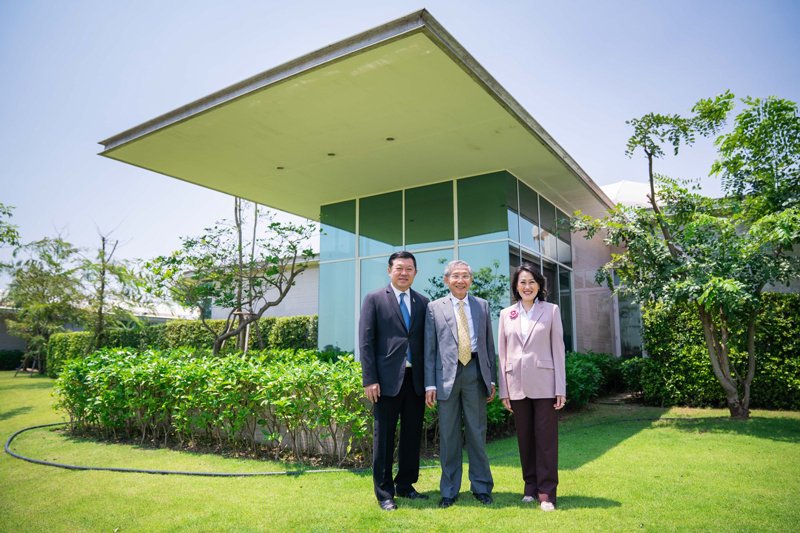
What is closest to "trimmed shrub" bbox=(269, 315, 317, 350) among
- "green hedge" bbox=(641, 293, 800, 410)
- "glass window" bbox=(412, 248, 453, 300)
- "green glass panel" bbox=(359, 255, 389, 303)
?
"green glass panel" bbox=(359, 255, 389, 303)

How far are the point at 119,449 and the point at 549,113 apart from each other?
8.00 metres

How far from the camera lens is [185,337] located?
60.1ft

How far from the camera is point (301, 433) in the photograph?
5820 mm

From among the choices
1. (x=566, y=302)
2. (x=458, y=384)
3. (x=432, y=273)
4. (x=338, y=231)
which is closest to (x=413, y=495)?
(x=458, y=384)

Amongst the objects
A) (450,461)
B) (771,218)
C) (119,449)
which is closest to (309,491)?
(450,461)

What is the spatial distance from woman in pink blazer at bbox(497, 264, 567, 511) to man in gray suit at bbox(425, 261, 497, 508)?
Answer: 20cm

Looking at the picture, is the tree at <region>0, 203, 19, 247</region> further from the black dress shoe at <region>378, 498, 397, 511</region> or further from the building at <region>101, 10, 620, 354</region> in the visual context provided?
the black dress shoe at <region>378, 498, 397, 511</region>

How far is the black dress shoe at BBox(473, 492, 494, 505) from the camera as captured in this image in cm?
382

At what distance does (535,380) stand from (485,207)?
20.7ft

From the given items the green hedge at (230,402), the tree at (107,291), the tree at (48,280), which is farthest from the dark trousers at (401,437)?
the tree at (48,280)

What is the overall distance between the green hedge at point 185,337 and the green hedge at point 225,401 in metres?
6.30

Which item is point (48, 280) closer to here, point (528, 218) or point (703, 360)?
point (528, 218)

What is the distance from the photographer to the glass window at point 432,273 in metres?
9.88

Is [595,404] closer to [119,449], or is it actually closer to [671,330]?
[671,330]
